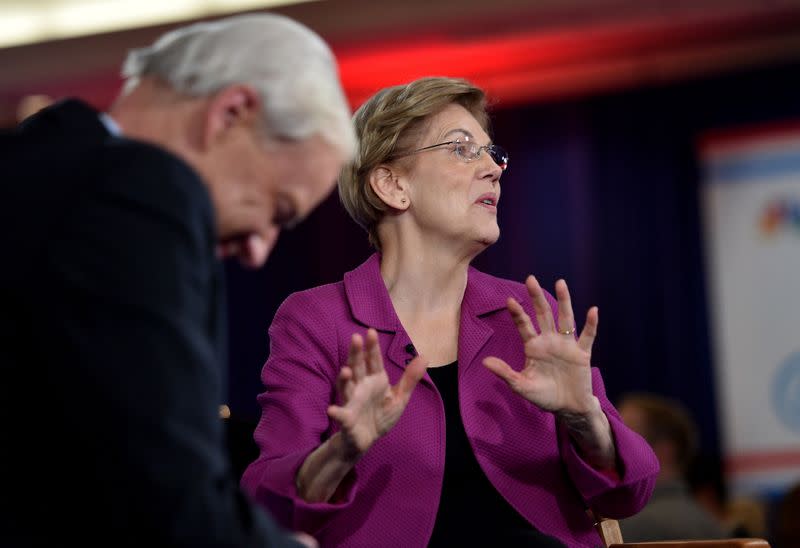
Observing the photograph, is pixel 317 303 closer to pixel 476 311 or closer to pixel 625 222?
pixel 476 311

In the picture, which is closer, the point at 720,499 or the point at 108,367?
the point at 108,367

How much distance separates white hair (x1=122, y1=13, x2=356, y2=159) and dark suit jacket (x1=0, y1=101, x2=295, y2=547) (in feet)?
0.60

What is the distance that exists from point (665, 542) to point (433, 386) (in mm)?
498

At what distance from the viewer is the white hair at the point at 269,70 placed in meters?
1.28

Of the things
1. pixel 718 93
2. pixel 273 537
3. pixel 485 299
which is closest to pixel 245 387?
pixel 718 93

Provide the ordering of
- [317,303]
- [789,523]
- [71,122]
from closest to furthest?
[71,122]
[317,303]
[789,523]

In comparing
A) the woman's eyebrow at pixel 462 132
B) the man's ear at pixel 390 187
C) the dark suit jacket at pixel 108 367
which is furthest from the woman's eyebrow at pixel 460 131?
the dark suit jacket at pixel 108 367

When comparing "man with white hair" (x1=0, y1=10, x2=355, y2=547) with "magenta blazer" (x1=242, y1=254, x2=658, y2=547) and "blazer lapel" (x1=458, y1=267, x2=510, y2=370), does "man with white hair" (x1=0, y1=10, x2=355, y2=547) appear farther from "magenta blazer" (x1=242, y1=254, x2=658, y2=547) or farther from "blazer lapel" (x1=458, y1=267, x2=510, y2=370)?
"blazer lapel" (x1=458, y1=267, x2=510, y2=370)

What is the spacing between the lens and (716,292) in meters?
6.35

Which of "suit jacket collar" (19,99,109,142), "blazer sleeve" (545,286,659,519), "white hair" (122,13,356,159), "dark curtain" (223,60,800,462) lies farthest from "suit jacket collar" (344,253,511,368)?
"dark curtain" (223,60,800,462)

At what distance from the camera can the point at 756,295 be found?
20.6 ft

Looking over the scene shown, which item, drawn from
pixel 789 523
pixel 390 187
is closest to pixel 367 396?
pixel 390 187

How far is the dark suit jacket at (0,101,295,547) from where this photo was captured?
3.42 feet

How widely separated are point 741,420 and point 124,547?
561 centimetres
